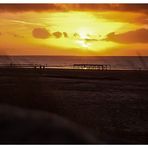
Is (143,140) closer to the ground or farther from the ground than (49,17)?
closer to the ground

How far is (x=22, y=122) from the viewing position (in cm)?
221

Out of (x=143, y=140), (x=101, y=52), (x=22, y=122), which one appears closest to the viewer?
(x=22, y=122)

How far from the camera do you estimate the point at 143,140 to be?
117 inches

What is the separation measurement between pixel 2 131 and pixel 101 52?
3.92 feet

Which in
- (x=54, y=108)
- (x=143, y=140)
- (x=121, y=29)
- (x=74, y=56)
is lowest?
(x=143, y=140)

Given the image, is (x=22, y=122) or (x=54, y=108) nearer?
(x=22, y=122)

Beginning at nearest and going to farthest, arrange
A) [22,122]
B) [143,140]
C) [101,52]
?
1. [22,122]
2. [143,140]
3. [101,52]

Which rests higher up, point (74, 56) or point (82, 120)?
point (74, 56)

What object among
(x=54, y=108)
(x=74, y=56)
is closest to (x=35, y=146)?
(x=54, y=108)

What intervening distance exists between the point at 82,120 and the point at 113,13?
0.82 m

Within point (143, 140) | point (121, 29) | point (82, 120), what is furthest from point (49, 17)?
point (143, 140)

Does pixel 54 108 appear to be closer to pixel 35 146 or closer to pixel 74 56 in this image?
pixel 74 56

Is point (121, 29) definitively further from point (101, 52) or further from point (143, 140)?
point (143, 140)

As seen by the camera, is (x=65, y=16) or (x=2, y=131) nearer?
(x=2, y=131)
